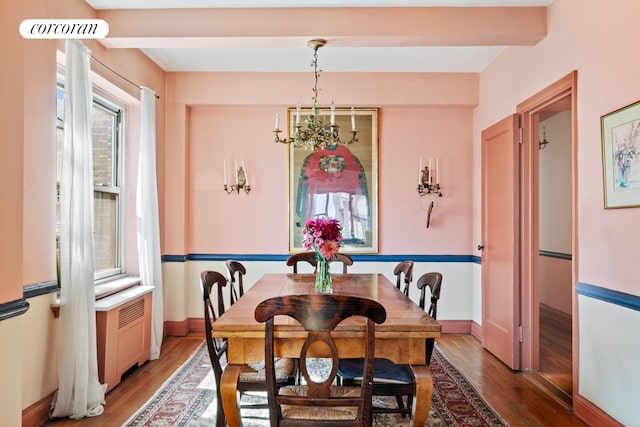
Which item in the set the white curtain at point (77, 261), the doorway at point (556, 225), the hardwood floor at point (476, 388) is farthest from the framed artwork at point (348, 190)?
the white curtain at point (77, 261)

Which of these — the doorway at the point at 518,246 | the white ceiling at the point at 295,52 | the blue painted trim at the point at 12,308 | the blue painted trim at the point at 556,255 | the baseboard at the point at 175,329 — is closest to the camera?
the blue painted trim at the point at 12,308

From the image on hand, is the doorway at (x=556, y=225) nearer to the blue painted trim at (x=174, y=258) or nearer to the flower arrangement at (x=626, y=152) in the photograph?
the flower arrangement at (x=626, y=152)

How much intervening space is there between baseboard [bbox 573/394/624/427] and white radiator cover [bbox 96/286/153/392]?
3.22 meters

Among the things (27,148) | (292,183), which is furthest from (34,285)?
(292,183)

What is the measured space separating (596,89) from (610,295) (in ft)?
4.11

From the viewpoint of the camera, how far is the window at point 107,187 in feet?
11.4

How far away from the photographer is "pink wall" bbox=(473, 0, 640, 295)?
2.22 meters

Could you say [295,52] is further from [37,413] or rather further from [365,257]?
[37,413]

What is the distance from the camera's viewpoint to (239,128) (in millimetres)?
4570

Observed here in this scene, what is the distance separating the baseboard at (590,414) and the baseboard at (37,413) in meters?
Answer: 3.38

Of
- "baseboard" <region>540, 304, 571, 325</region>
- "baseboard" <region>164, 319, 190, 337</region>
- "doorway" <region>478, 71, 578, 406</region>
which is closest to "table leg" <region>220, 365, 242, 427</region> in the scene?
"doorway" <region>478, 71, 578, 406</region>

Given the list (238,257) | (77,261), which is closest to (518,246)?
(238,257)

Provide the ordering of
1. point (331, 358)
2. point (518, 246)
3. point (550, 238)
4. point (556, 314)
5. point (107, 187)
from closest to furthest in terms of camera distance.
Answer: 1. point (331, 358)
2. point (518, 246)
3. point (107, 187)
4. point (556, 314)
5. point (550, 238)

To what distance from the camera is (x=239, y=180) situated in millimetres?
4508
